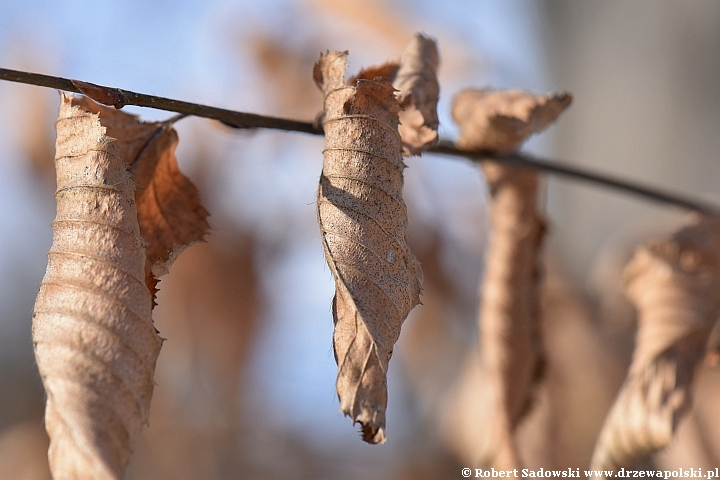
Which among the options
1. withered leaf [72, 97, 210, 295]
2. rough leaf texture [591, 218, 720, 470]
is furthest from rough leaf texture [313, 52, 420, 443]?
rough leaf texture [591, 218, 720, 470]

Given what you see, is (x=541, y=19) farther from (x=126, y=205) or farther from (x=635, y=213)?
(x=126, y=205)

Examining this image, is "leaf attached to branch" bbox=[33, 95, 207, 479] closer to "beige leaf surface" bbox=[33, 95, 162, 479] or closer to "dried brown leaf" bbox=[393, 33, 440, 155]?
"beige leaf surface" bbox=[33, 95, 162, 479]

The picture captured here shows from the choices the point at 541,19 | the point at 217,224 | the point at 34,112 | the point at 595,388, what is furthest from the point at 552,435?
the point at 541,19

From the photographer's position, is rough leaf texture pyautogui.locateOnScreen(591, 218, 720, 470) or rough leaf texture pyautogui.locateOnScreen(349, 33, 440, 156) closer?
rough leaf texture pyautogui.locateOnScreen(349, 33, 440, 156)

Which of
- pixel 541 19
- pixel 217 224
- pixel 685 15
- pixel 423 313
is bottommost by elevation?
pixel 423 313

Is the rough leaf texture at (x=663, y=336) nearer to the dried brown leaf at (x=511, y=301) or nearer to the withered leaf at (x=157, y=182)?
the dried brown leaf at (x=511, y=301)
